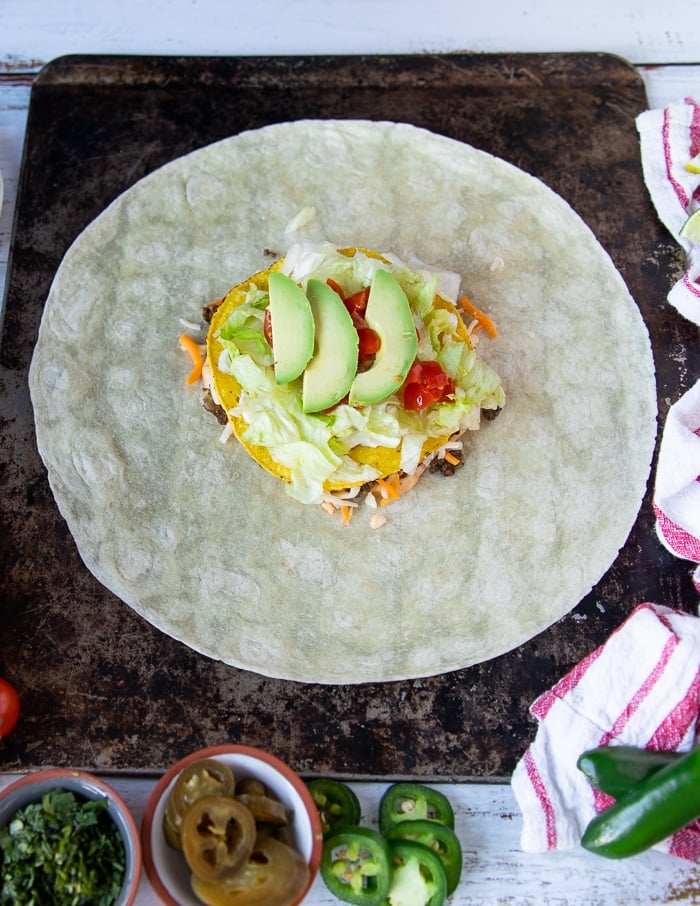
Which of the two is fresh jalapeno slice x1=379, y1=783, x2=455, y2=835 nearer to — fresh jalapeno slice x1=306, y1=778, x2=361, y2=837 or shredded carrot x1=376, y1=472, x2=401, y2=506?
fresh jalapeno slice x1=306, y1=778, x2=361, y2=837

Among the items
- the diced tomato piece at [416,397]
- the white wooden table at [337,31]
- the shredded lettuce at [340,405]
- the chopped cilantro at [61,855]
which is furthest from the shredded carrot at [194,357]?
the chopped cilantro at [61,855]

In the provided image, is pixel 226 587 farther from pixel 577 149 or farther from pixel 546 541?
pixel 577 149

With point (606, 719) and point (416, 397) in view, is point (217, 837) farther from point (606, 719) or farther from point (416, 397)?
point (416, 397)

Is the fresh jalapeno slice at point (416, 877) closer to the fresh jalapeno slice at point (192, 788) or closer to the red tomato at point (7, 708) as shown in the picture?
the fresh jalapeno slice at point (192, 788)

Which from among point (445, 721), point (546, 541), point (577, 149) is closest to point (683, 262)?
point (577, 149)

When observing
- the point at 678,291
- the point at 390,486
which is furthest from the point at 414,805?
the point at 678,291

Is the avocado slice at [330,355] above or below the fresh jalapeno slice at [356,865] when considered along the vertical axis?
above

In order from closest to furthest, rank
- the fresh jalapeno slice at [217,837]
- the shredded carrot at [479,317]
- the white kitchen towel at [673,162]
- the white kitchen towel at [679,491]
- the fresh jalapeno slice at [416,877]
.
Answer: the fresh jalapeno slice at [217,837], the fresh jalapeno slice at [416,877], the white kitchen towel at [679,491], the shredded carrot at [479,317], the white kitchen towel at [673,162]
